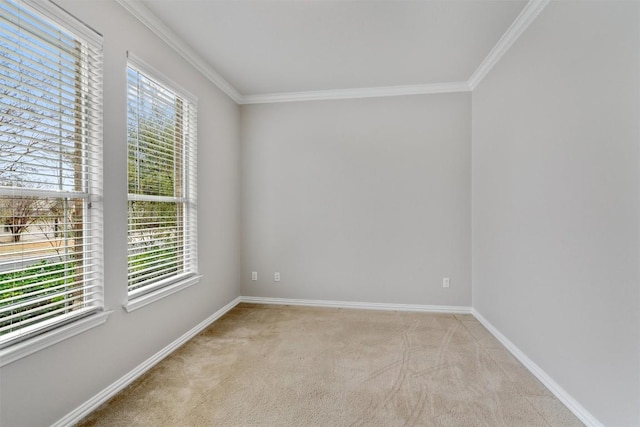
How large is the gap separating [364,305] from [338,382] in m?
1.67

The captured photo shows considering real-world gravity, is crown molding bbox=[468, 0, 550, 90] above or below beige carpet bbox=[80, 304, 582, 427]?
above

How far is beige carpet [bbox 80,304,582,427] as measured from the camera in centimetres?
184

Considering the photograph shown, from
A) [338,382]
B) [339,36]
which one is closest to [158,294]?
[338,382]

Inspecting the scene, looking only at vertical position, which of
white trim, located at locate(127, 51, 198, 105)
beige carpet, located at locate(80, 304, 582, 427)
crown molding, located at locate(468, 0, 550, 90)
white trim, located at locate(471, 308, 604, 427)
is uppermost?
crown molding, located at locate(468, 0, 550, 90)

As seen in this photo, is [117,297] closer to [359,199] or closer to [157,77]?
[157,77]

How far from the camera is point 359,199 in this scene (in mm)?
3785

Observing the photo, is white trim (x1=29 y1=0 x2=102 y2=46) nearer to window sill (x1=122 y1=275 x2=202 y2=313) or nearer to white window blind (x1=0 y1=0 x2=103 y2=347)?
white window blind (x1=0 y1=0 x2=103 y2=347)

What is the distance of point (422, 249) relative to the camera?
3.68 metres

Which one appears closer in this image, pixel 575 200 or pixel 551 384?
pixel 575 200

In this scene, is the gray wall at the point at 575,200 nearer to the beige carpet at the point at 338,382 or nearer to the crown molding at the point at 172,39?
the beige carpet at the point at 338,382

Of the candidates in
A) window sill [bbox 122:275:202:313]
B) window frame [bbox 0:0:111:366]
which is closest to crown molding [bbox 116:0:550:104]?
window frame [bbox 0:0:111:366]

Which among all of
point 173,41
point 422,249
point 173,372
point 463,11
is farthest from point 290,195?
point 463,11

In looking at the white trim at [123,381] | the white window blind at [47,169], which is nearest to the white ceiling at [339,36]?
the white window blind at [47,169]

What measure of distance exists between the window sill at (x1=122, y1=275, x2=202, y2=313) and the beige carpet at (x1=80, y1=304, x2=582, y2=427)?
1.74 ft
